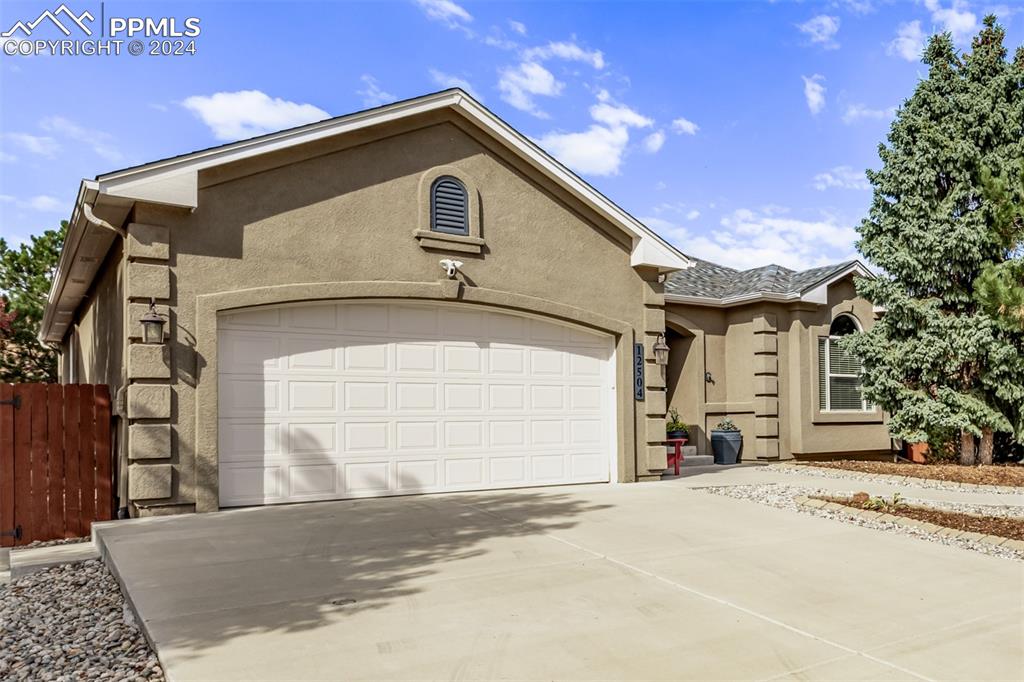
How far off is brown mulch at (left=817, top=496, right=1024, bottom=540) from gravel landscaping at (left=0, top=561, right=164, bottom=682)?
7.87 m

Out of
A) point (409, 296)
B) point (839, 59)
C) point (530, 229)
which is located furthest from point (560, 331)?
point (839, 59)

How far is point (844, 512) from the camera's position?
28.8 ft

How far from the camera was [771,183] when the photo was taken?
1894 cm

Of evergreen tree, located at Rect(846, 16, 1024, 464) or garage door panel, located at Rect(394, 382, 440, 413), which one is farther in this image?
evergreen tree, located at Rect(846, 16, 1024, 464)

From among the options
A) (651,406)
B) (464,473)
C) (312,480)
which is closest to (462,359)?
(464,473)

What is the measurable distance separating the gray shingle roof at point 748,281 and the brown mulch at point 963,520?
7.02 meters

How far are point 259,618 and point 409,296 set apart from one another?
5.87 metres

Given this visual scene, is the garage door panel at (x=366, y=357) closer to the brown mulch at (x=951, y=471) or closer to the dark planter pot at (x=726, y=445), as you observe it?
the dark planter pot at (x=726, y=445)

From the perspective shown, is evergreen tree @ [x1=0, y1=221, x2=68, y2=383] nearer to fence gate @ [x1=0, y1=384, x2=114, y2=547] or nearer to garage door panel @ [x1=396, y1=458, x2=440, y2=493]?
fence gate @ [x1=0, y1=384, x2=114, y2=547]

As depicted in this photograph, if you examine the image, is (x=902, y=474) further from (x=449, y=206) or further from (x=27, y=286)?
(x=27, y=286)

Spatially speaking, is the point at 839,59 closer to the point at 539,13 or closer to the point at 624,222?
the point at 624,222

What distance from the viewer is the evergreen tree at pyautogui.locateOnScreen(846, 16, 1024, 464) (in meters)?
14.0

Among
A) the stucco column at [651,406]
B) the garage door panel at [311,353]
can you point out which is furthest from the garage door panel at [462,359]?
the stucco column at [651,406]

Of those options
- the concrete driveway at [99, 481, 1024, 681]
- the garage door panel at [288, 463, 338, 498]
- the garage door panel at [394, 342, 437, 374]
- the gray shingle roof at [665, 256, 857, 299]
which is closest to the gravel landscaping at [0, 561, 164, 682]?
the concrete driveway at [99, 481, 1024, 681]
